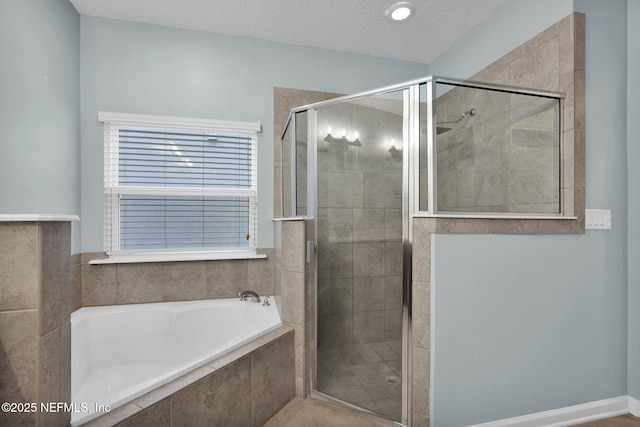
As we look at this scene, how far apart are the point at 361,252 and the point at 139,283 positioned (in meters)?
1.66

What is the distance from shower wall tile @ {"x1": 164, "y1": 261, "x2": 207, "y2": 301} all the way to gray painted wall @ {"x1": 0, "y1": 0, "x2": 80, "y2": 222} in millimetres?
759

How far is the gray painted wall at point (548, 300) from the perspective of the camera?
1.44 m

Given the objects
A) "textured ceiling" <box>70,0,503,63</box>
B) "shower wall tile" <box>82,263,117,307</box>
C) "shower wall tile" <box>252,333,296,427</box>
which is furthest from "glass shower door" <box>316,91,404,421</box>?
"shower wall tile" <box>82,263,117,307</box>

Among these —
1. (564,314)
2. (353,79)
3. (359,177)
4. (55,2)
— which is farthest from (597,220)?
(55,2)

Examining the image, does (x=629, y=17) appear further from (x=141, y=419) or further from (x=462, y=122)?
(x=141, y=419)

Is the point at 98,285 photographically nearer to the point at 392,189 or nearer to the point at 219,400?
the point at 219,400

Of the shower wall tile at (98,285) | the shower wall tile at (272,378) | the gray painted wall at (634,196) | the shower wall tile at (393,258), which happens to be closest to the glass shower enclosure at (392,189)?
the shower wall tile at (393,258)

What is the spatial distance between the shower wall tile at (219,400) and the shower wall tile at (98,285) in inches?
52.2

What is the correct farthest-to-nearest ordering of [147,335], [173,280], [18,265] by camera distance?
[173,280], [147,335], [18,265]

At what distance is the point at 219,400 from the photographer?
4.28 feet

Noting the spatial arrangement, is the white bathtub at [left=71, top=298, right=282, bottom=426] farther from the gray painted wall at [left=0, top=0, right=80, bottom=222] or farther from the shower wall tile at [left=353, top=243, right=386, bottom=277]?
the gray painted wall at [left=0, top=0, right=80, bottom=222]

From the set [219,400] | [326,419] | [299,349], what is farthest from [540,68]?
[219,400]

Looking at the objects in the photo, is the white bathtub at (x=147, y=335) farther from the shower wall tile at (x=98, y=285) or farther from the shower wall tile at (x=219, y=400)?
the shower wall tile at (x=219, y=400)

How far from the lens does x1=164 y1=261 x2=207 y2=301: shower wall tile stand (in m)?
2.21
